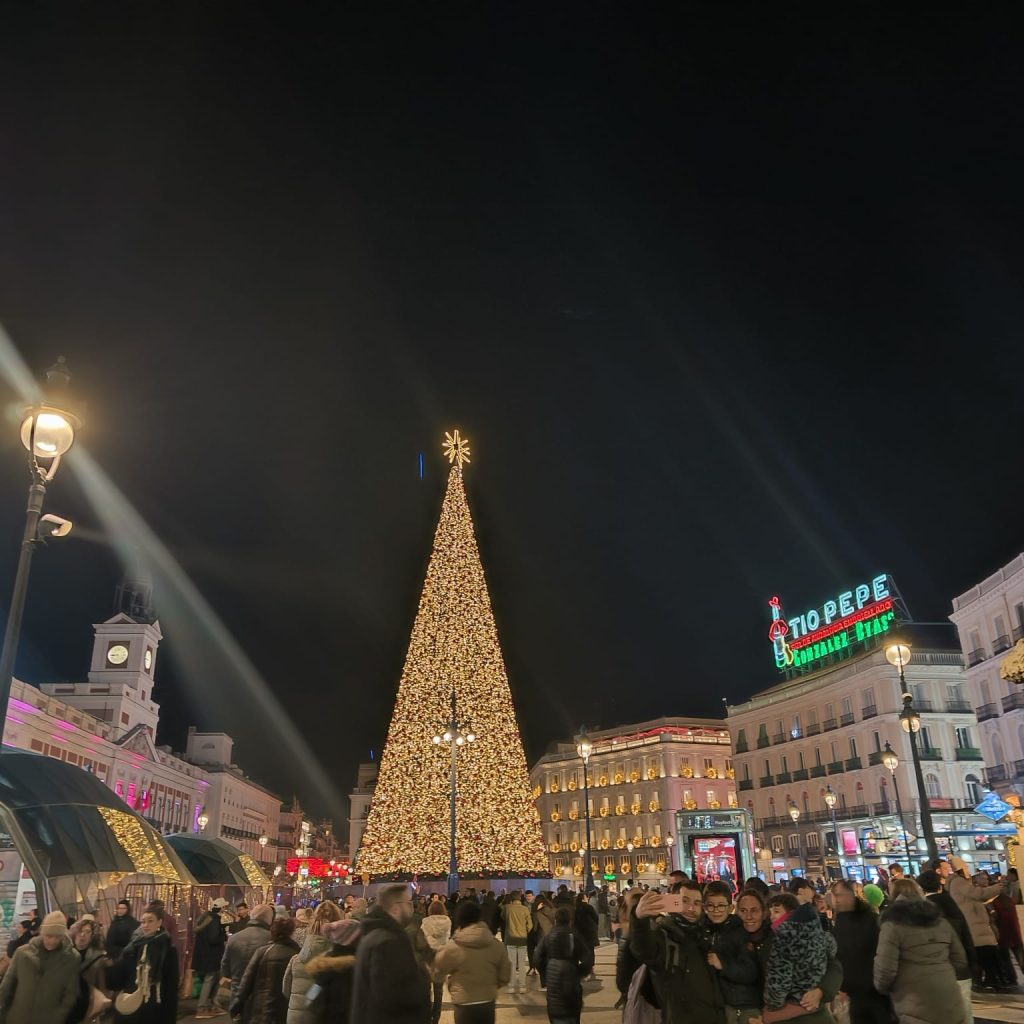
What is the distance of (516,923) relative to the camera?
50.0 ft

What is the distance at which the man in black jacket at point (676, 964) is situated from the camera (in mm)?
5340

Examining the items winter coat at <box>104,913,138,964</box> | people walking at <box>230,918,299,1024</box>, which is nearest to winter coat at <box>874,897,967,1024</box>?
people walking at <box>230,918,299,1024</box>

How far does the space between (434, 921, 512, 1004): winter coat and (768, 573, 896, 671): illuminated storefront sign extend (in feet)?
171

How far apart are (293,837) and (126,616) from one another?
9404 cm

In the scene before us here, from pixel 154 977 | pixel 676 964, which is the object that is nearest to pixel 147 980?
pixel 154 977

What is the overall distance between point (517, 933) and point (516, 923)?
0.91 feet

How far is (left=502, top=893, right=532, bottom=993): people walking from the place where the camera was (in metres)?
15.2

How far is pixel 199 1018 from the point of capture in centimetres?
1309

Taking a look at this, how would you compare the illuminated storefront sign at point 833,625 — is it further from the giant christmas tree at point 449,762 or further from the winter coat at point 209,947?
the winter coat at point 209,947

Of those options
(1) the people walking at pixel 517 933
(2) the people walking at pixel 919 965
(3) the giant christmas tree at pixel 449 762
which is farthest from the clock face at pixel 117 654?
(2) the people walking at pixel 919 965

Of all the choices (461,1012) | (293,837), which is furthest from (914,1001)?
(293,837)

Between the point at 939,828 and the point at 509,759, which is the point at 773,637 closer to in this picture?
the point at 939,828

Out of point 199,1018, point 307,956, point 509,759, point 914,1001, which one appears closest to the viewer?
point 914,1001

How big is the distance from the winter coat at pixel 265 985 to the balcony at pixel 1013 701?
41552 millimetres
